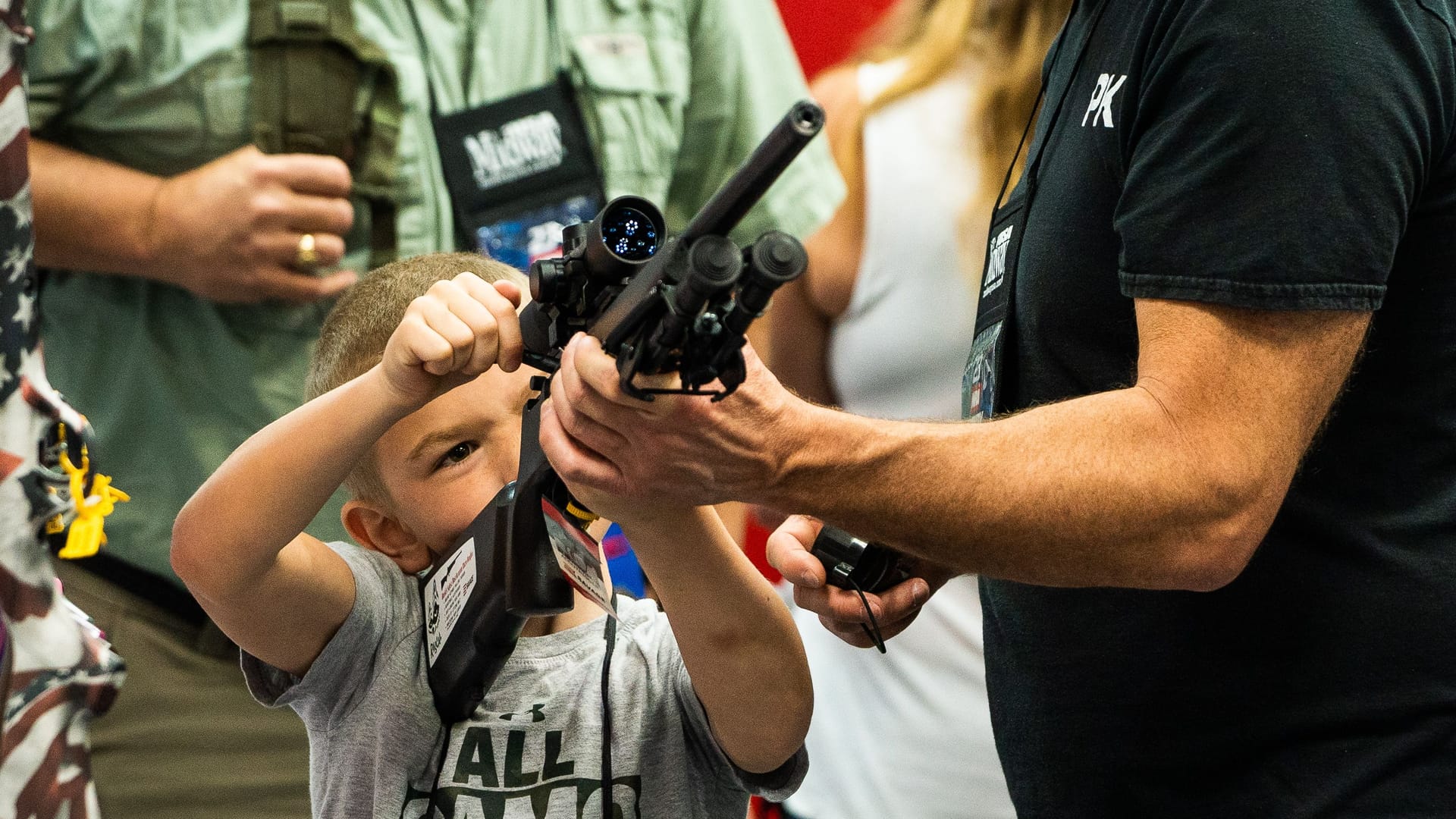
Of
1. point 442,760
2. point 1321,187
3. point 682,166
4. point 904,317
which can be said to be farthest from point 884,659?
point 1321,187

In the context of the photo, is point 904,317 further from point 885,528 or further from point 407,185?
point 885,528

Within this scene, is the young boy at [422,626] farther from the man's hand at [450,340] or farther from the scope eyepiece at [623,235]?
the scope eyepiece at [623,235]

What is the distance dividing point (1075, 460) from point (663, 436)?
278 millimetres

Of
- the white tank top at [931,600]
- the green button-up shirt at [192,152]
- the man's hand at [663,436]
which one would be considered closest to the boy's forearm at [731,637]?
the man's hand at [663,436]

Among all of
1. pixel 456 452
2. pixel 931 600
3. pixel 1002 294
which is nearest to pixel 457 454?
pixel 456 452

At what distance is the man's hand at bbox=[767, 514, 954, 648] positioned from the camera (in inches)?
52.0

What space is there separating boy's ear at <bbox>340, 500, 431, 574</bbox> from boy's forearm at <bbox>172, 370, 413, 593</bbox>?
151 mm

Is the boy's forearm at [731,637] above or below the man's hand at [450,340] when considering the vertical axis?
below

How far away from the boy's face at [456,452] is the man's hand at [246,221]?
0.45 m

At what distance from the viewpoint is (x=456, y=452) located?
4.36 ft

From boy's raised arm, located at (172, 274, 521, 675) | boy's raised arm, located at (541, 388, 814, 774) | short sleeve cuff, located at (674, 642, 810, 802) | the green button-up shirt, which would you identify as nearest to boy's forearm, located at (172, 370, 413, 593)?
boy's raised arm, located at (172, 274, 521, 675)

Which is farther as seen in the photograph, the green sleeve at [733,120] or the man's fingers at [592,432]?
the green sleeve at [733,120]

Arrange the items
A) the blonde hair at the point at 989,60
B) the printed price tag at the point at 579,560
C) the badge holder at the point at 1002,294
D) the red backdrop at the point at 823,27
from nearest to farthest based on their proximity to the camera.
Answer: the printed price tag at the point at 579,560 → the badge holder at the point at 1002,294 → the blonde hair at the point at 989,60 → the red backdrop at the point at 823,27

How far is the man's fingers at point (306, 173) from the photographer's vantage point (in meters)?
1.68
